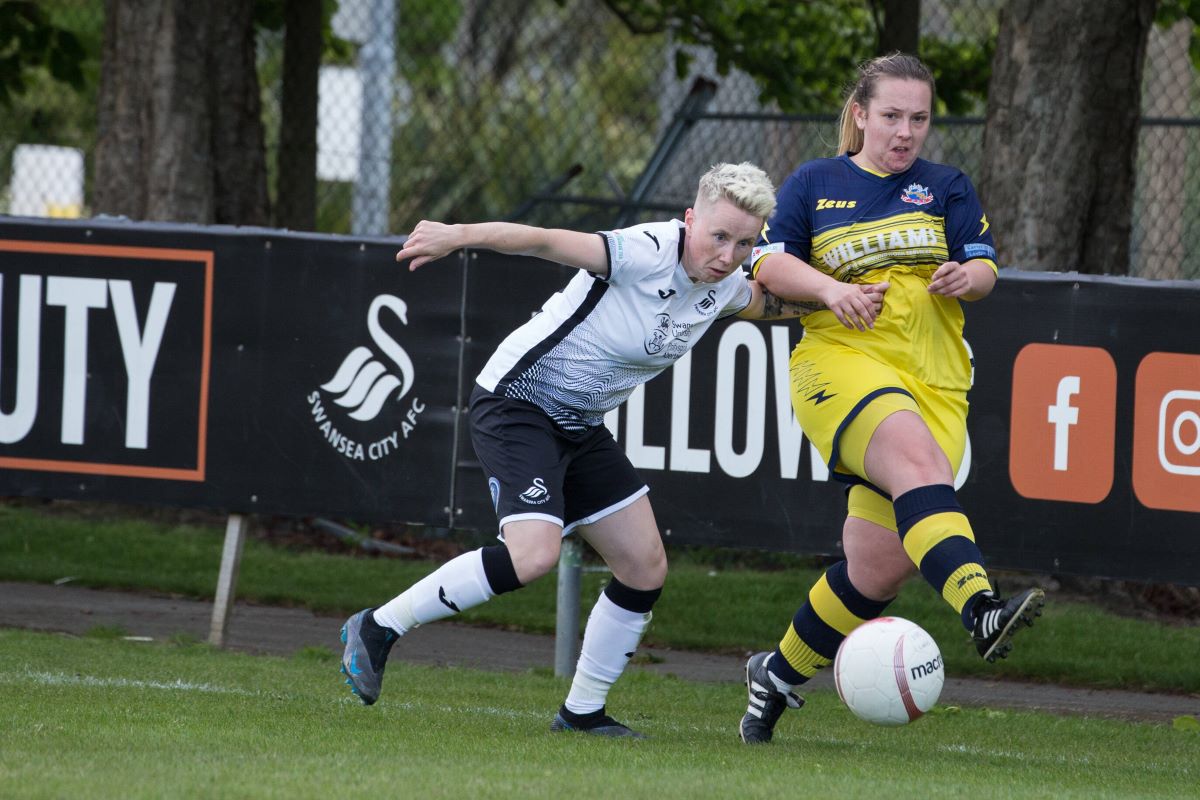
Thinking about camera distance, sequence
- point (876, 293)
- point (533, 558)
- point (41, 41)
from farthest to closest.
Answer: point (41, 41), point (533, 558), point (876, 293)

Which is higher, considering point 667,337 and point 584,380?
point 667,337

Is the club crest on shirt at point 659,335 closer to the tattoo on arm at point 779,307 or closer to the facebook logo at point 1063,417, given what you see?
the tattoo on arm at point 779,307

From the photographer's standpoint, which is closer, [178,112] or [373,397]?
[373,397]

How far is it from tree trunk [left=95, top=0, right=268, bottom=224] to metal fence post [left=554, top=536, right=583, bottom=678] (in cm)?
409

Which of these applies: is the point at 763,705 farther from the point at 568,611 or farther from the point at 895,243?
the point at 568,611

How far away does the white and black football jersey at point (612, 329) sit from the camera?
208 inches

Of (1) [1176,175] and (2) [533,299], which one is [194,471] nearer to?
(2) [533,299]

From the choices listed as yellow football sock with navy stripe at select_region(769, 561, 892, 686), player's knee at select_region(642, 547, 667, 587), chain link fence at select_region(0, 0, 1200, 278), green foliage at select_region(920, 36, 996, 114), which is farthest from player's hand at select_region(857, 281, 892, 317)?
green foliage at select_region(920, 36, 996, 114)

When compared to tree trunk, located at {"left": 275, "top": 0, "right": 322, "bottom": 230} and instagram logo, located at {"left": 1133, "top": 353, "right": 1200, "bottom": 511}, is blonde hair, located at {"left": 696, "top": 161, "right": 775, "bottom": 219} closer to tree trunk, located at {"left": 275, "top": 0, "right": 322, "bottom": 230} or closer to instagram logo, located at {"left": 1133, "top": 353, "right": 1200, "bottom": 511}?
instagram logo, located at {"left": 1133, "top": 353, "right": 1200, "bottom": 511}

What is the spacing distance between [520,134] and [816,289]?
49.7 ft

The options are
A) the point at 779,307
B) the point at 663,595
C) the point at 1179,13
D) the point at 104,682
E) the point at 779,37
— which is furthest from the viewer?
the point at 779,37

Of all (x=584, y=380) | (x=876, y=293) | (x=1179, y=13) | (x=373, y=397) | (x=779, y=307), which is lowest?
(x=373, y=397)

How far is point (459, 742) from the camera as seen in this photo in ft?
17.0

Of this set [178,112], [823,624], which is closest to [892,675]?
[823,624]
